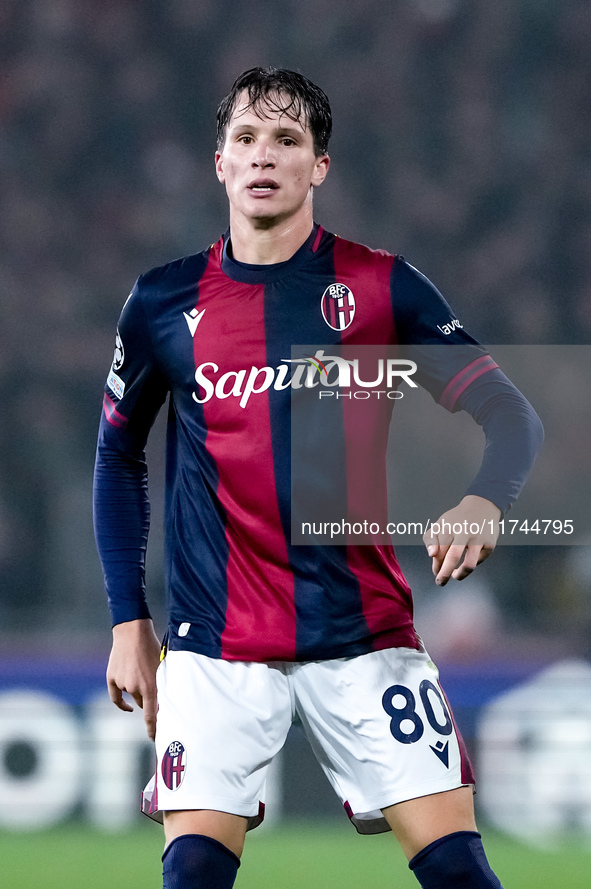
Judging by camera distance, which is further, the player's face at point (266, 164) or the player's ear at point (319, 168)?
the player's ear at point (319, 168)

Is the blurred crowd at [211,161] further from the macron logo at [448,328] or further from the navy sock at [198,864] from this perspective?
the navy sock at [198,864]

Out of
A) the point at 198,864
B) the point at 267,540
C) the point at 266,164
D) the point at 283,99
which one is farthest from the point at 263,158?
the point at 198,864

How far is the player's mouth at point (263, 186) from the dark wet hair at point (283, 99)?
136 millimetres

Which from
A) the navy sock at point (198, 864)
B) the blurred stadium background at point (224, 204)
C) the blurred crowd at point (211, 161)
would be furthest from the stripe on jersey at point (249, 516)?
the blurred crowd at point (211, 161)

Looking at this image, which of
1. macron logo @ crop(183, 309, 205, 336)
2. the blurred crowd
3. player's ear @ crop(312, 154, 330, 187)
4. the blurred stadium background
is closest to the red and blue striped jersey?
macron logo @ crop(183, 309, 205, 336)

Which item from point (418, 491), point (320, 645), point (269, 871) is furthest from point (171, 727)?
point (418, 491)

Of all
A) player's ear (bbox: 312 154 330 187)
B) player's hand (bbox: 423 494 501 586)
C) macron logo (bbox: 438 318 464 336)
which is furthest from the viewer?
player's ear (bbox: 312 154 330 187)

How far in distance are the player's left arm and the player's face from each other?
52 cm

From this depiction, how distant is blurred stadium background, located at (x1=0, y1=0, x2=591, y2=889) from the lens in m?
5.61

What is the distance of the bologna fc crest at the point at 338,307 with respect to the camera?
2260 mm

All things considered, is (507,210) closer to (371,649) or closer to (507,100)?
(507,100)

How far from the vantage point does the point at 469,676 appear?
15.0ft

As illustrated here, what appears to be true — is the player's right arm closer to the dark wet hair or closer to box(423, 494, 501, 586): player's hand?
the dark wet hair

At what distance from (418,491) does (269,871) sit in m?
2.28
